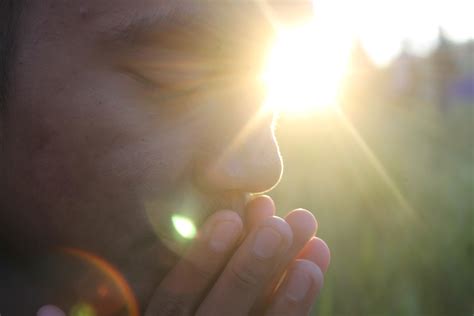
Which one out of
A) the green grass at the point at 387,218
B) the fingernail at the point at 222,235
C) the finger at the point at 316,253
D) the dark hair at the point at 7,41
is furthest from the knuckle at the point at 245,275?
the green grass at the point at 387,218

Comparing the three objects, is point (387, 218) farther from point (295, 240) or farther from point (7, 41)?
point (7, 41)

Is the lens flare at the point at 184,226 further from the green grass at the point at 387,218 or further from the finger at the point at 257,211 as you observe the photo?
the green grass at the point at 387,218

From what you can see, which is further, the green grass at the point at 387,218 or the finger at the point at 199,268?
the green grass at the point at 387,218

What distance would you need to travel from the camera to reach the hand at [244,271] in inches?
71.8

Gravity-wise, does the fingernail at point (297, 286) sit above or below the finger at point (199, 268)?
above

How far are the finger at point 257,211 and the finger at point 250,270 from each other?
14cm

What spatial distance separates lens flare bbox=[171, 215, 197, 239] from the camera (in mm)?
1803

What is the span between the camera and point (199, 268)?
73.1 inches

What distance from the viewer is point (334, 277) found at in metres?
5.08

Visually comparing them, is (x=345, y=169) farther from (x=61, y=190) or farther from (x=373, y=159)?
(x=61, y=190)

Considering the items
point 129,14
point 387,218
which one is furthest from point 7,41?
point 387,218

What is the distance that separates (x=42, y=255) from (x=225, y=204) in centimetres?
64

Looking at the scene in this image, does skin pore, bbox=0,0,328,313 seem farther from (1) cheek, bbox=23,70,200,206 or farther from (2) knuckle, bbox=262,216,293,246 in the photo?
(2) knuckle, bbox=262,216,293,246

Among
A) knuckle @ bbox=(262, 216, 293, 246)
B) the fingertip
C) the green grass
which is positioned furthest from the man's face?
the green grass
